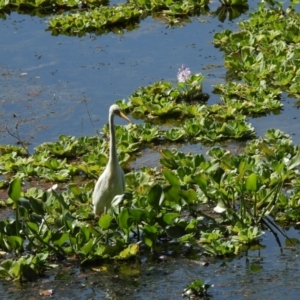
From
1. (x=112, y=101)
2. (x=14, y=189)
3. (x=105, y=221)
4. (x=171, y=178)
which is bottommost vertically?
(x=112, y=101)

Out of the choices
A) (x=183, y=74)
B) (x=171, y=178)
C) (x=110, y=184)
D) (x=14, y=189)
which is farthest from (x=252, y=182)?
(x=183, y=74)

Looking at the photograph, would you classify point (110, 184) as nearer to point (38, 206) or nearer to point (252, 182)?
point (38, 206)

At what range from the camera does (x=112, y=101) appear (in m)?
10.9

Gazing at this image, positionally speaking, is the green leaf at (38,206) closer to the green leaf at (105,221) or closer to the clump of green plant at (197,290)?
the green leaf at (105,221)

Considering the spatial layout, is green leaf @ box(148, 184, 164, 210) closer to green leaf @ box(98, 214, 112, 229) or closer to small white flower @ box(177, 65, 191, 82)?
green leaf @ box(98, 214, 112, 229)

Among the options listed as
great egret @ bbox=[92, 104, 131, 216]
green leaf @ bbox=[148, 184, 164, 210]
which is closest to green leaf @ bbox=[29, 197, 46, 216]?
great egret @ bbox=[92, 104, 131, 216]

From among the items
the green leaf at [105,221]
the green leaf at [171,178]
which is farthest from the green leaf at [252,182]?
the green leaf at [105,221]

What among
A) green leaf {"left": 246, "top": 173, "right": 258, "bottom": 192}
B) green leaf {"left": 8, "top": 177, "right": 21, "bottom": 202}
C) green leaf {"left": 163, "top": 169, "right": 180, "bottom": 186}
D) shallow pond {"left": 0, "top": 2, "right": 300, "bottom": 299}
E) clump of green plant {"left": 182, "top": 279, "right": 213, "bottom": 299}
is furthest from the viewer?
green leaf {"left": 163, "top": 169, "right": 180, "bottom": 186}

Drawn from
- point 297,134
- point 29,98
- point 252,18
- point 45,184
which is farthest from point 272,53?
point 45,184

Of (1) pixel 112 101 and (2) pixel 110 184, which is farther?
(1) pixel 112 101

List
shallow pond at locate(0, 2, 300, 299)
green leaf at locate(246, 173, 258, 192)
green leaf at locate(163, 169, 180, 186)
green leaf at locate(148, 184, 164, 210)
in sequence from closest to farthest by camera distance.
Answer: shallow pond at locate(0, 2, 300, 299)
green leaf at locate(148, 184, 164, 210)
green leaf at locate(246, 173, 258, 192)
green leaf at locate(163, 169, 180, 186)

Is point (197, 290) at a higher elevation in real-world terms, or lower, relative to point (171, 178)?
lower

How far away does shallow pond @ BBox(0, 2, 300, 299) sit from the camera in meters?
6.63

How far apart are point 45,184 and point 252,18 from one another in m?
4.90
